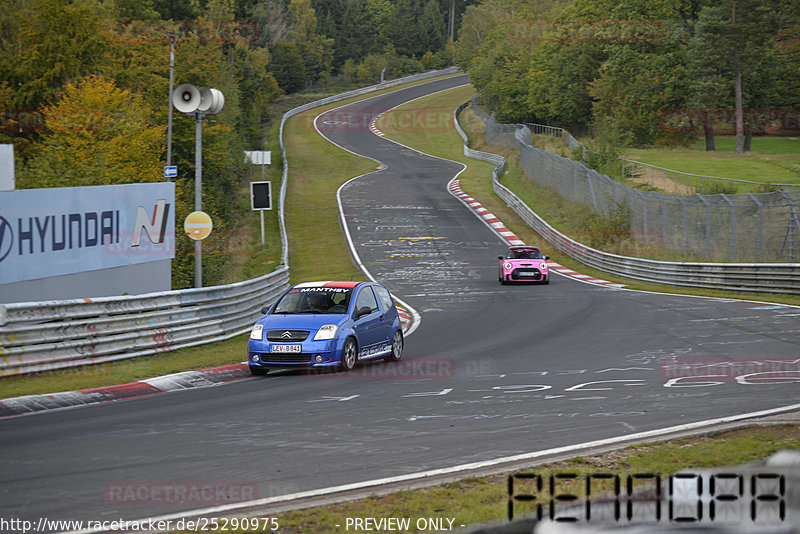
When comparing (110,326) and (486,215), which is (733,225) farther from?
(486,215)

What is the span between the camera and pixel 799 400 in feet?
36.6

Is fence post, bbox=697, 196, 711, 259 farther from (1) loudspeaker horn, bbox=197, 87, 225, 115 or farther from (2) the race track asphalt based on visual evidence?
(1) loudspeaker horn, bbox=197, 87, 225, 115

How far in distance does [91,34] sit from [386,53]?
10019 cm

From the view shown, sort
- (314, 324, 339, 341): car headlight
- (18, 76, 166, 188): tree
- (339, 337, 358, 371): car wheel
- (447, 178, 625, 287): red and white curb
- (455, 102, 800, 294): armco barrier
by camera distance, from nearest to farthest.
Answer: (314, 324, 339, 341): car headlight → (339, 337, 358, 371): car wheel → (455, 102, 800, 294): armco barrier → (447, 178, 625, 287): red and white curb → (18, 76, 166, 188): tree

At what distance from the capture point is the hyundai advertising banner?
15375mm

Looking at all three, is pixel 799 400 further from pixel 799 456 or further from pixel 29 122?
pixel 29 122

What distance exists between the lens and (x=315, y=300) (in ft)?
53.1

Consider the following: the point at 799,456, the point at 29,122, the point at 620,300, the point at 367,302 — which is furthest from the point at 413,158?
the point at 799,456

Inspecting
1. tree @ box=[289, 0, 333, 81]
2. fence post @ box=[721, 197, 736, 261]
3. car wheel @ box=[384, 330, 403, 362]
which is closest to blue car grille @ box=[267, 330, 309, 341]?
car wheel @ box=[384, 330, 403, 362]

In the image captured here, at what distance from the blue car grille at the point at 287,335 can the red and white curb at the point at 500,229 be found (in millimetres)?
20153

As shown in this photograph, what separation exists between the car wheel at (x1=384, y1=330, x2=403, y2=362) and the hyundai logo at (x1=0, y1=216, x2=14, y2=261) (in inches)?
276

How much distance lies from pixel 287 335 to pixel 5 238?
5105 mm

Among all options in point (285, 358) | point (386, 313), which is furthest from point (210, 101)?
point (285, 358)

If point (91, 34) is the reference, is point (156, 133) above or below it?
below
